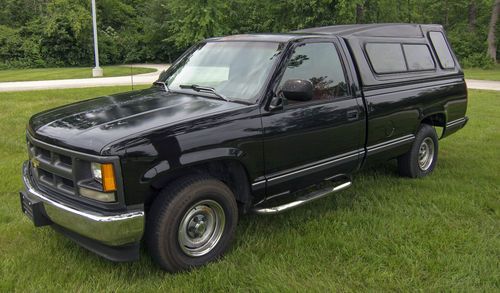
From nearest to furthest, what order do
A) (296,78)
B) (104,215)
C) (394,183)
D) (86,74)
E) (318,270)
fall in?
(104,215)
(318,270)
(296,78)
(394,183)
(86,74)

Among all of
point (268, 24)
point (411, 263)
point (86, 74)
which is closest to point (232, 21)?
point (268, 24)

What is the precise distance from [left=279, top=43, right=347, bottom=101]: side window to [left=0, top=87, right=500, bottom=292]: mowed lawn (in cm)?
122

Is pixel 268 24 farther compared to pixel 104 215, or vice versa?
pixel 268 24

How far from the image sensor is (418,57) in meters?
5.74

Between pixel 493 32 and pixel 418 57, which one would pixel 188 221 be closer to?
pixel 418 57

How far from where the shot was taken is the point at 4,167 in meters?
5.93

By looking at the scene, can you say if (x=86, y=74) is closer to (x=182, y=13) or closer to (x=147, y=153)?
(x=182, y=13)

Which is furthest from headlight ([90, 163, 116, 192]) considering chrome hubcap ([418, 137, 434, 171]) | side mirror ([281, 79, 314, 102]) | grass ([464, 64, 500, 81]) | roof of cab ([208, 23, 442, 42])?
grass ([464, 64, 500, 81])

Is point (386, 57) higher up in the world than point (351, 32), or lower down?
lower down

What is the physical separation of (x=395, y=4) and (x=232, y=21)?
1235cm

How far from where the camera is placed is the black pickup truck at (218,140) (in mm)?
3164

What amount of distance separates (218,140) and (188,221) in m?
0.66

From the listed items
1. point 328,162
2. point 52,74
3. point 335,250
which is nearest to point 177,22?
point 52,74

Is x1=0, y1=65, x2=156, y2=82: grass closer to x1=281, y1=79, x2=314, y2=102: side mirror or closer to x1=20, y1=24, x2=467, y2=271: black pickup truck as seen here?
x1=20, y1=24, x2=467, y2=271: black pickup truck
